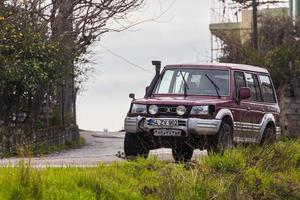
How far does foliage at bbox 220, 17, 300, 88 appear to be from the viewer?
31.7 m

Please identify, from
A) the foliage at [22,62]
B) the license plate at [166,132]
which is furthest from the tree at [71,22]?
the license plate at [166,132]

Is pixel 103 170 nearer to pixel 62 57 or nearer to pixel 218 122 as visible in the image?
pixel 218 122

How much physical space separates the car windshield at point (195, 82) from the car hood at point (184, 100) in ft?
0.95

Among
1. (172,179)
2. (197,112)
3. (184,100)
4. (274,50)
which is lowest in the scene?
(172,179)

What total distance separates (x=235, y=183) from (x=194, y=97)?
4.05 m

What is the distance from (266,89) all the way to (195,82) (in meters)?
2.23

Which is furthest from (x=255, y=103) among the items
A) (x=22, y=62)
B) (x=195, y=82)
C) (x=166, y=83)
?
(x=22, y=62)

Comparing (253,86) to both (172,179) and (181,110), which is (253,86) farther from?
(172,179)

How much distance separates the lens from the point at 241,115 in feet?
49.9

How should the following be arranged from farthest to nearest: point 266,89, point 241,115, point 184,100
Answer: point 266,89 → point 241,115 → point 184,100

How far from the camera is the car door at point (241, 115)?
14227 millimetres

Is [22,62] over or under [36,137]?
over

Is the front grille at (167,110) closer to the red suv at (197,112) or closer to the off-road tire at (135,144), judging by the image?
the red suv at (197,112)

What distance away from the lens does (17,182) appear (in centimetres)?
912
